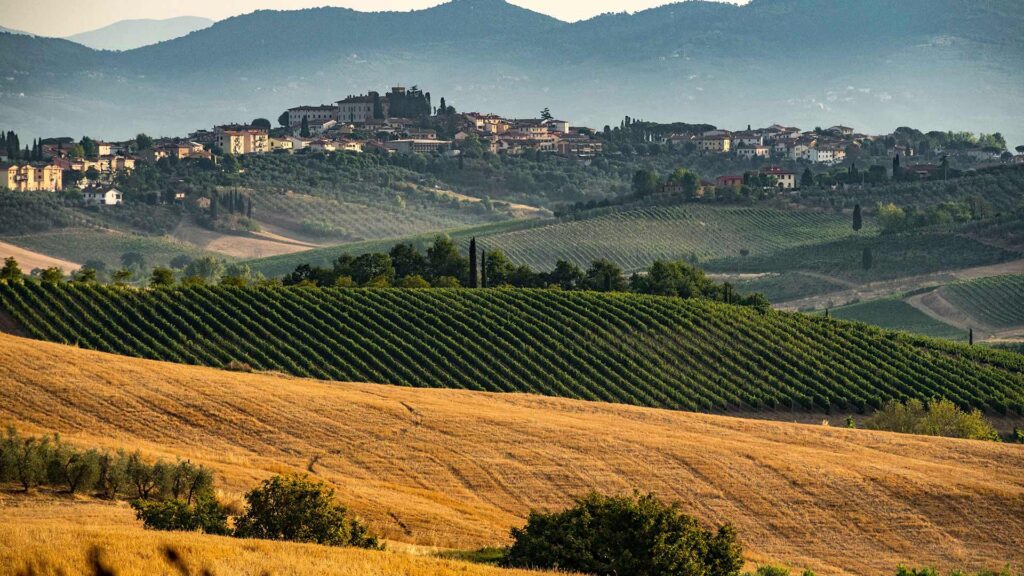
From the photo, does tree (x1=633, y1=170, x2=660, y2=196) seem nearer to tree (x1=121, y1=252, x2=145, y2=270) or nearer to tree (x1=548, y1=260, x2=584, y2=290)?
tree (x1=121, y1=252, x2=145, y2=270)

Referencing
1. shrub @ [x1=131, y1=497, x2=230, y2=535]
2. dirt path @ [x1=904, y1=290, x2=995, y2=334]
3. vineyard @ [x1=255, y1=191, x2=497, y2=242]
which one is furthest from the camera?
vineyard @ [x1=255, y1=191, x2=497, y2=242]

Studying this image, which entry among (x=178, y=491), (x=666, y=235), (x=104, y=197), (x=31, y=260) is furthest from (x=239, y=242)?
(x=178, y=491)

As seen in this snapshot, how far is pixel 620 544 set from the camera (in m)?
26.4

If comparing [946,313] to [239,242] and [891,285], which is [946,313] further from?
[239,242]

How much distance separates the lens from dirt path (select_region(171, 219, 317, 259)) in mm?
153875

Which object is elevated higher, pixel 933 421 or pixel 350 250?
pixel 933 421

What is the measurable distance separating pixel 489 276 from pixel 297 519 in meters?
55.7

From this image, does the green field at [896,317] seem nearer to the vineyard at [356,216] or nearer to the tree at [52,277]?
the tree at [52,277]

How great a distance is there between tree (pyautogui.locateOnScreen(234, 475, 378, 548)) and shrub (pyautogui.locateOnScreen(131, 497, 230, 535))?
1.33ft

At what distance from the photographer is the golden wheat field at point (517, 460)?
1346 inches

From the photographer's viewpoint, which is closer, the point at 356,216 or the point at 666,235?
the point at 666,235

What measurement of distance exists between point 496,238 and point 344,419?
99.3 m

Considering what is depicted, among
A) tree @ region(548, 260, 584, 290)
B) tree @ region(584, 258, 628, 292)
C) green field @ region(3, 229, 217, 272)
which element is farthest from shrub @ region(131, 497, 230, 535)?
green field @ region(3, 229, 217, 272)

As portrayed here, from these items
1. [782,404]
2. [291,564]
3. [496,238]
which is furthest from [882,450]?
[496,238]
